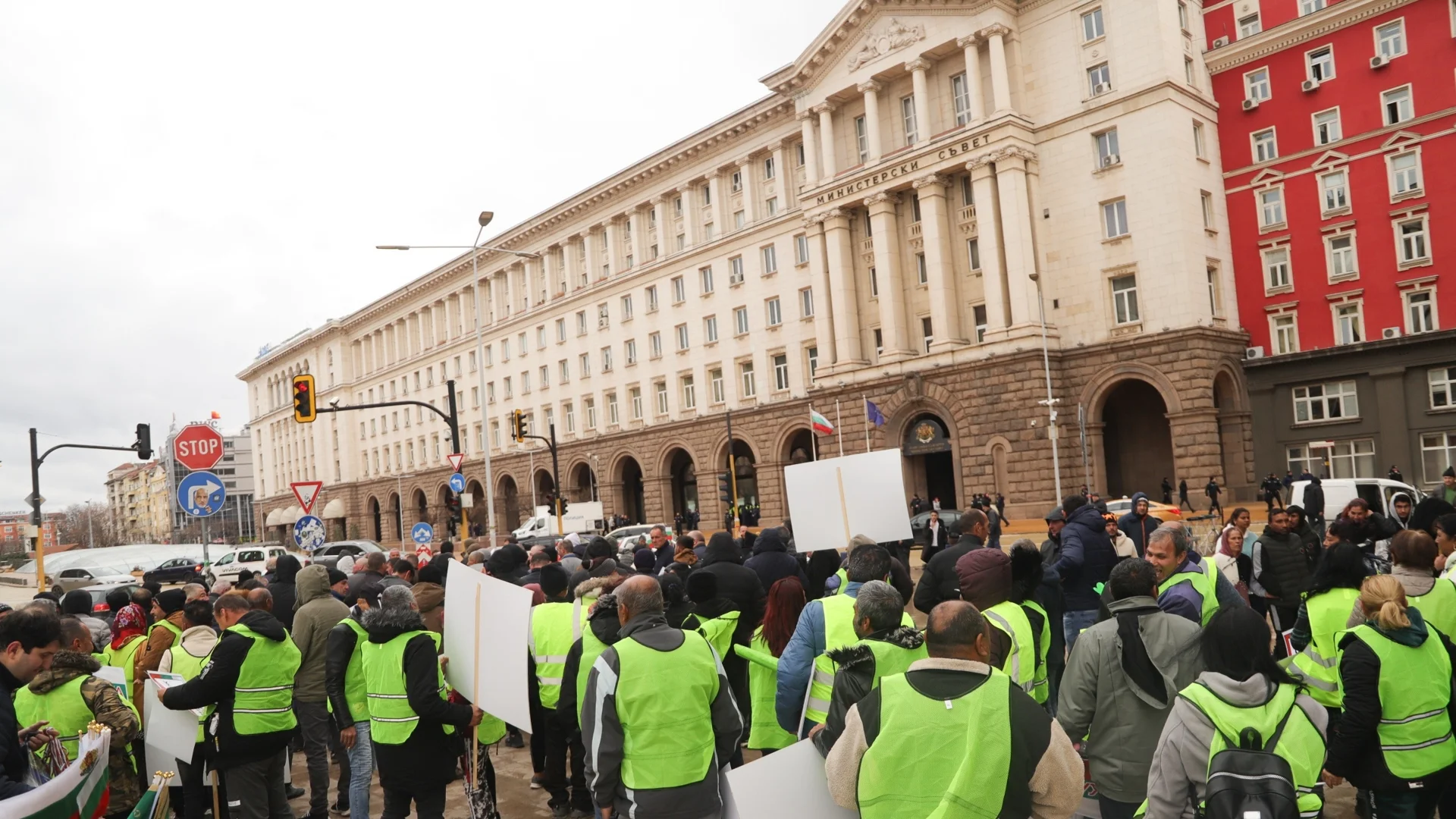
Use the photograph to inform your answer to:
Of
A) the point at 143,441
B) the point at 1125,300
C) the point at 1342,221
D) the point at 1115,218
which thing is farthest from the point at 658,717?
the point at 1342,221

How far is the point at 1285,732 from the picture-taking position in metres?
3.57

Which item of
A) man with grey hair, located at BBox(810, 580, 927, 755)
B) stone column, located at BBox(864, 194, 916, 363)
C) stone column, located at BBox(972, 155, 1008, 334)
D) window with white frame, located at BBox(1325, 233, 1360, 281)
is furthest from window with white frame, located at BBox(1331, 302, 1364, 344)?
man with grey hair, located at BBox(810, 580, 927, 755)

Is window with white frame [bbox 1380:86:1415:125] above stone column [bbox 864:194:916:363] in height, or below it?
above

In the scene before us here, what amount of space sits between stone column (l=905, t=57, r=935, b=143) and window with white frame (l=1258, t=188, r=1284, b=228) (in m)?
12.1

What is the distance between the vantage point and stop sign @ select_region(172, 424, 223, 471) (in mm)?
15195

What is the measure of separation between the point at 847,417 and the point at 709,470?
10124 mm

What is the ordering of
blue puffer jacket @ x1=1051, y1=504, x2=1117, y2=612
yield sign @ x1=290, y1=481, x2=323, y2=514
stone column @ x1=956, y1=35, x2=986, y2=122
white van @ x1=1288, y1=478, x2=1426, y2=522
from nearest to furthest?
blue puffer jacket @ x1=1051, y1=504, x2=1117, y2=612, yield sign @ x1=290, y1=481, x2=323, y2=514, white van @ x1=1288, y1=478, x2=1426, y2=522, stone column @ x1=956, y1=35, x2=986, y2=122

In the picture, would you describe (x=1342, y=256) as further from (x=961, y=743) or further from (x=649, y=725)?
(x=961, y=743)

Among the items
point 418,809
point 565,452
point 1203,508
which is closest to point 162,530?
point 565,452

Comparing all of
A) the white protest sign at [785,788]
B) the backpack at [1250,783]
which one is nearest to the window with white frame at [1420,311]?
the backpack at [1250,783]

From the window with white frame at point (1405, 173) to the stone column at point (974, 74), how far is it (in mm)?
13519

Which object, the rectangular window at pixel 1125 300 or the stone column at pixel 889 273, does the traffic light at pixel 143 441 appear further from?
the rectangular window at pixel 1125 300

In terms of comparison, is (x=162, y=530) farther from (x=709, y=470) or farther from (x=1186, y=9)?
(x=1186, y=9)

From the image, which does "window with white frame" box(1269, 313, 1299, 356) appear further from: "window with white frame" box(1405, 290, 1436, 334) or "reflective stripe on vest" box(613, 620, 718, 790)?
"reflective stripe on vest" box(613, 620, 718, 790)
